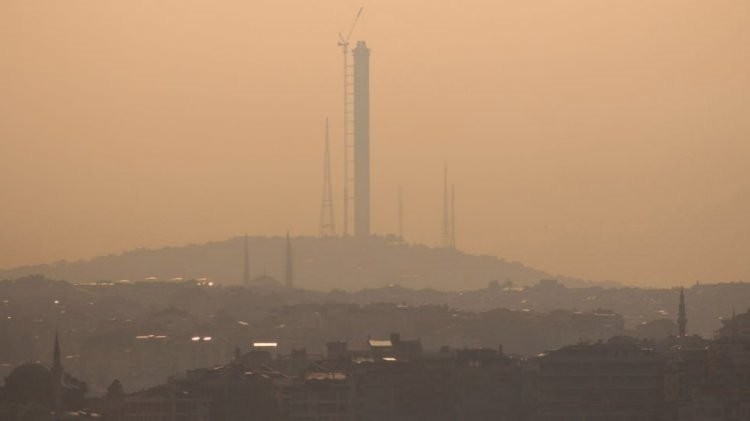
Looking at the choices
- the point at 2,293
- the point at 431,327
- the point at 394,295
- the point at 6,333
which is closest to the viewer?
the point at 6,333

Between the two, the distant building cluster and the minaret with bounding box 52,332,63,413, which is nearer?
the minaret with bounding box 52,332,63,413

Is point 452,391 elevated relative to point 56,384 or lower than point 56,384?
lower

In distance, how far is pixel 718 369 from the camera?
292 feet

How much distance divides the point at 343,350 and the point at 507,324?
40.2 m

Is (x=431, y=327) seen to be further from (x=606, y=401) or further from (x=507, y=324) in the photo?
(x=606, y=401)

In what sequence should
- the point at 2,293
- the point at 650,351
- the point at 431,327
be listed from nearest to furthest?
1. the point at 650,351
2. the point at 431,327
3. the point at 2,293

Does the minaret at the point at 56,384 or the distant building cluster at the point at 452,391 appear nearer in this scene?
the minaret at the point at 56,384

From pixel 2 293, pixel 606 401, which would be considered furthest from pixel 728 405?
pixel 2 293

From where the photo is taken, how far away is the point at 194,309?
176 metres

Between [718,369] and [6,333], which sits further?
[6,333]

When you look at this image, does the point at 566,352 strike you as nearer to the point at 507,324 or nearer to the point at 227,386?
the point at 227,386

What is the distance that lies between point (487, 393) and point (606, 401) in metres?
4.15

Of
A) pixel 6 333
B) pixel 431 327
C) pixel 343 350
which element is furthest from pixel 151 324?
pixel 343 350

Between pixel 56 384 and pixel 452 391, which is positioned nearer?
pixel 56 384
